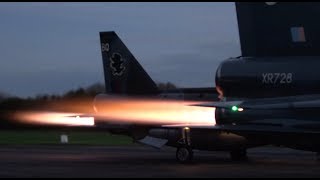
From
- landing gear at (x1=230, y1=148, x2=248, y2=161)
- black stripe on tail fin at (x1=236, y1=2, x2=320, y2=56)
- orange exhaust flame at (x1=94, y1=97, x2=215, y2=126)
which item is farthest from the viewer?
landing gear at (x1=230, y1=148, x2=248, y2=161)

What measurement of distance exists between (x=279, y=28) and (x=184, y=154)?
5778 millimetres

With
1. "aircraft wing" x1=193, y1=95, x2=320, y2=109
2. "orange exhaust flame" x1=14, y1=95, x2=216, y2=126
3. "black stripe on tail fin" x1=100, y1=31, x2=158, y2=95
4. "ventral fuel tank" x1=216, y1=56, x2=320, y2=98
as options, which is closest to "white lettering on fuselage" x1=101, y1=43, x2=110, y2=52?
"black stripe on tail fin" x1=100, y1=31, x2=158, y2=95

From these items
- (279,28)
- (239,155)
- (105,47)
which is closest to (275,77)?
(279,28)

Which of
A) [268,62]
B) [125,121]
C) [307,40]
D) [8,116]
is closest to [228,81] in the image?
[268,62]

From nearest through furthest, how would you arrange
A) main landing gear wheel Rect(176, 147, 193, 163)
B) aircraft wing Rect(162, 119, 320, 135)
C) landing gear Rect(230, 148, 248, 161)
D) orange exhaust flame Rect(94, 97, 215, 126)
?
aircraft wing Rect(162, 119, 320, 135) → main landing gear wheel Rect(176, 147, 193, 163) → orange exhaust flame Rect(94, 97, 215, 126) → landing gear Rect(230, 148, 248, 161)

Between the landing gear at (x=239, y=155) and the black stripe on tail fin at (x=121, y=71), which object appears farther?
the black stripe on tail fin at (x=121, y=71)

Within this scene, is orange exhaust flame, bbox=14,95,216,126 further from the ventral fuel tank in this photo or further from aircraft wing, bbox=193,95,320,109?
the ventral fuel tank

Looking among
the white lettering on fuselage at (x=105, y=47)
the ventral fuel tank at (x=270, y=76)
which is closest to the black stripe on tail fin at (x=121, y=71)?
the white lettering on fuselage at (x=105, y=47)

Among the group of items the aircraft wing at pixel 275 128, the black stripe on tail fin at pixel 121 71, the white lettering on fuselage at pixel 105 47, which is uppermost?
the white lettering on fuselage at pixel 105 47

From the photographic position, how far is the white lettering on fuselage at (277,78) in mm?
14312

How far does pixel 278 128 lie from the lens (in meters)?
15.1

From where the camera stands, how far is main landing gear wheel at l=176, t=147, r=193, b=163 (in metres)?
18.7

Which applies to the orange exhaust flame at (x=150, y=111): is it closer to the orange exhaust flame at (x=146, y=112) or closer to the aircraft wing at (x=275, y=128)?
the orange exhaust flame at (x=146, y=112)

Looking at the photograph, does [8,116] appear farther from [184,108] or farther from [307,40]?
[307,40]
